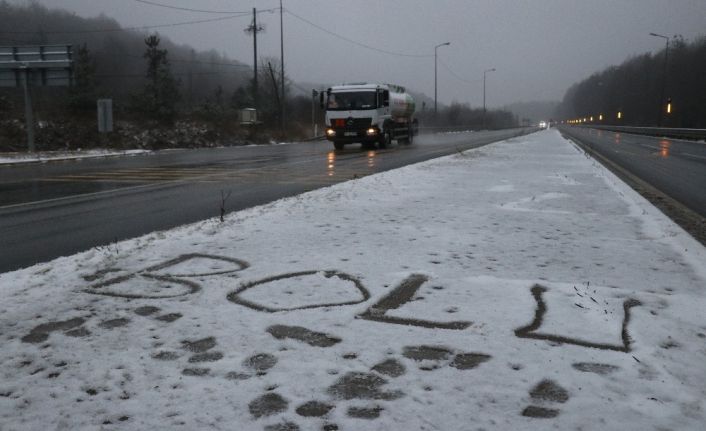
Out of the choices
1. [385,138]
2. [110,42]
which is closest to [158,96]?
[385,138]

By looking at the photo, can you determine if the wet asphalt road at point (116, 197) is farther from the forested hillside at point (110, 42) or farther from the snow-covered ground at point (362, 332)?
the forested hillside at point (110, 42)

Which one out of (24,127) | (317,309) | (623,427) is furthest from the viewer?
(24,127)

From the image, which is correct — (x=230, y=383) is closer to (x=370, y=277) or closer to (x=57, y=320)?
(x=57, y=320)

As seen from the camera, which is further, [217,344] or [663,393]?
[217,344]

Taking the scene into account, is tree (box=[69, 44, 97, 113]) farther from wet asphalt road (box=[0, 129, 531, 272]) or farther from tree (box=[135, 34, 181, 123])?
wet asphalt road (box=[0, 129, 531, 272])

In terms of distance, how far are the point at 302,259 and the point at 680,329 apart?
3.16 metres

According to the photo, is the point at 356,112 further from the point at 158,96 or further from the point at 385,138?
the point at 158,96

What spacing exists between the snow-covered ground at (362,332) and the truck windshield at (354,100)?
1982 cm

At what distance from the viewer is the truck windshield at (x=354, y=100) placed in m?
25.6

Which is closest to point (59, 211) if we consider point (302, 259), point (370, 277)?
point (302, 259)

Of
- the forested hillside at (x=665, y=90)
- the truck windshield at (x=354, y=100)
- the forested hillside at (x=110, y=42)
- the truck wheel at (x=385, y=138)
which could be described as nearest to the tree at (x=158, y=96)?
the truck windshield at (x=354, y=100)

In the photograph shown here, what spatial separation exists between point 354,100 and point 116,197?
1693 cm

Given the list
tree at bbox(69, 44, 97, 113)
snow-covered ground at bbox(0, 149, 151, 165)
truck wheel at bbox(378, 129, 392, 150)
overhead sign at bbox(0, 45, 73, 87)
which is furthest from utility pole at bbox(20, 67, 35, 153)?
truck wheel at bbox(378, 129, 392, 150)

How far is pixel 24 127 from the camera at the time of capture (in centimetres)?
3169
